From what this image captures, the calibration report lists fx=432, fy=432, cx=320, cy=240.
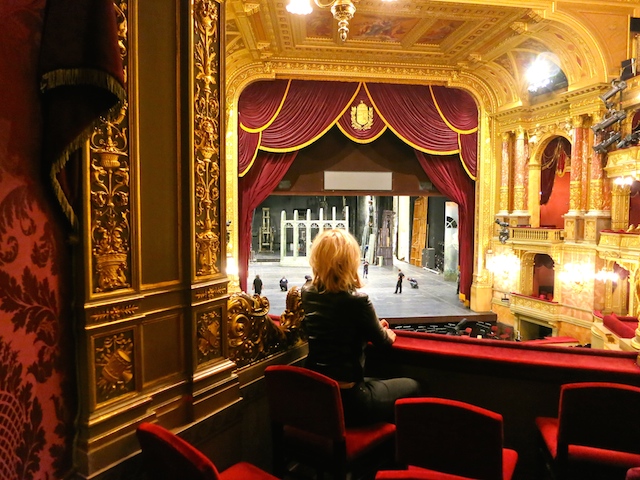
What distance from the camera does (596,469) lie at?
1.49m

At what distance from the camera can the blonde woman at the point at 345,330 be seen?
5.71 ft

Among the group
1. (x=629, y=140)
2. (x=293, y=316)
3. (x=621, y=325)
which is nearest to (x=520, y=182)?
(x=629, y=140)

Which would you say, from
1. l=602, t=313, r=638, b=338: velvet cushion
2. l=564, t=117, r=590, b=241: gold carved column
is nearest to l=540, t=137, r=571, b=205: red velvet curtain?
l=564, t=117, r=590, b=241: gold carved column

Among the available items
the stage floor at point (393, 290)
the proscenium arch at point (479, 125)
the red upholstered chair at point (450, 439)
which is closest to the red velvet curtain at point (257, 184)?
the proscenium arch at point (479, 125)

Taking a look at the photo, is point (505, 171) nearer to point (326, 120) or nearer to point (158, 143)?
point (326, 120)

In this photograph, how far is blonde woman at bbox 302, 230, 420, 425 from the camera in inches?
68.5

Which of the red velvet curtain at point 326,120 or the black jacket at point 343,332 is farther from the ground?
the red velvet curtain at point 326,120

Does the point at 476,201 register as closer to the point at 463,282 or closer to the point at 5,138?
the point at 463,282

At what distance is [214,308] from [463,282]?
380 inches

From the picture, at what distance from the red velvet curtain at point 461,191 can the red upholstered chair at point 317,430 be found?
28.8ft

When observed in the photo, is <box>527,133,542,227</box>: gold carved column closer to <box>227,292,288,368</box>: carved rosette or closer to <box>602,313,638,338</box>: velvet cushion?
<box>602,313,638,338</box>: velvet cushion

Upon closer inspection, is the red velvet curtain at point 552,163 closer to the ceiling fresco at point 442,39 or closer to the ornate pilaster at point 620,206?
the ceiling fresco at point 442,39

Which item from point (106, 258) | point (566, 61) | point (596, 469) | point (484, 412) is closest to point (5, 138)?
point (106, 258)

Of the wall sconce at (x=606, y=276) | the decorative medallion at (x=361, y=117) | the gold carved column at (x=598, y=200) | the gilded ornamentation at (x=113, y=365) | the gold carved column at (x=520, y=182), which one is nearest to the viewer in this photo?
the gilded ornamentation at (x=113, y=365)
